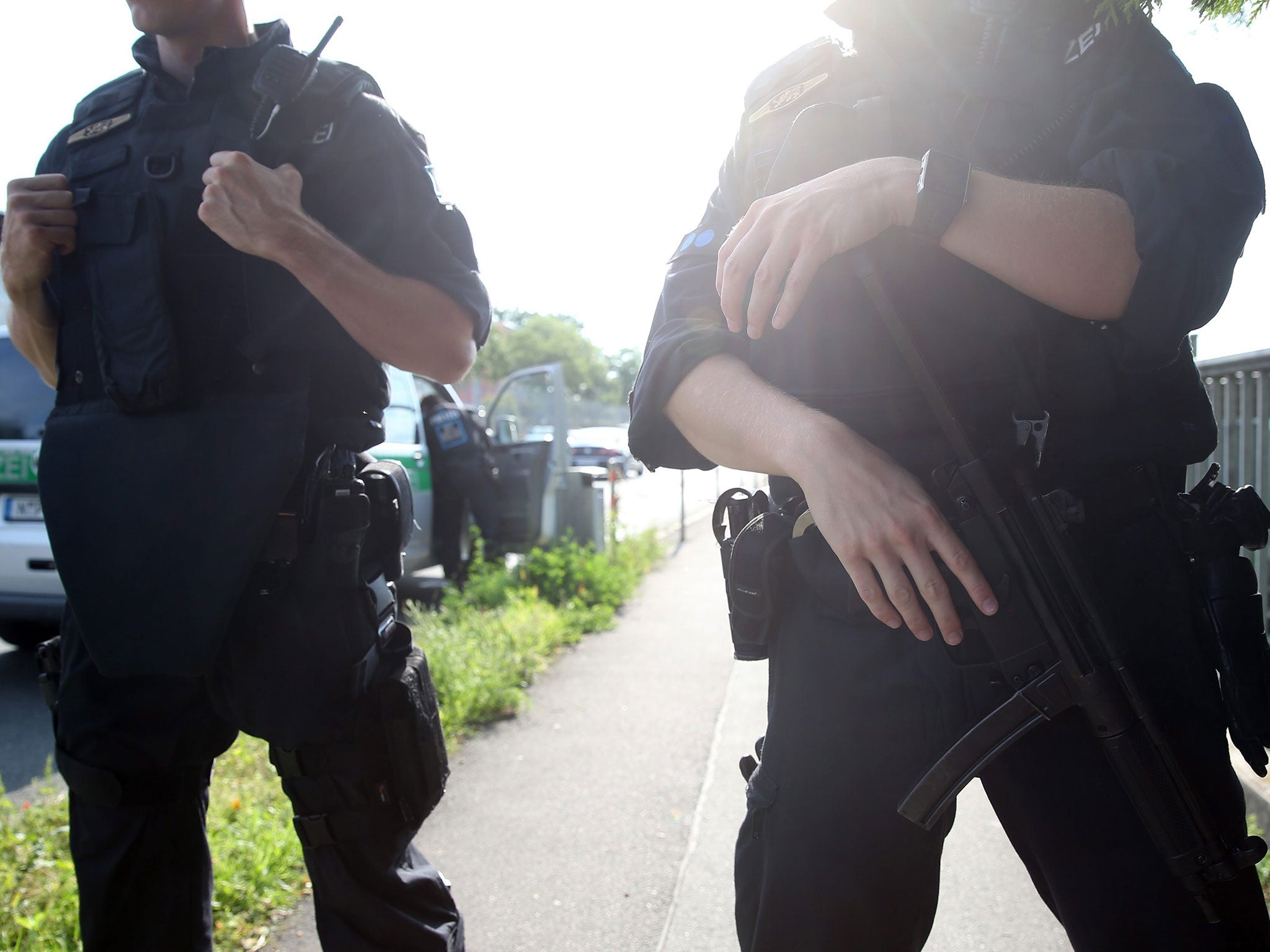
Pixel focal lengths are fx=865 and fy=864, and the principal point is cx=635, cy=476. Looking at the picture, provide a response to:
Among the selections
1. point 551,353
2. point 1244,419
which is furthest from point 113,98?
point 551,353

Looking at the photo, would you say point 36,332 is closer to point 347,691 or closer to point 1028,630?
point 347,691

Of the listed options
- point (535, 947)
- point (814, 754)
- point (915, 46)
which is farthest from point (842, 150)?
point (535, 947)

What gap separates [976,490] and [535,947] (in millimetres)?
1814

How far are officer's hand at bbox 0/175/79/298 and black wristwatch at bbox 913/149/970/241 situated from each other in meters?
1.45

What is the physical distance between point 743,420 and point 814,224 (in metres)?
0.25

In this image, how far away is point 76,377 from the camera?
158 cm

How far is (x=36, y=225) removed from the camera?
4.98 ft

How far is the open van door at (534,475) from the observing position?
6430mm

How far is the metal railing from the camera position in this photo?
313 cm

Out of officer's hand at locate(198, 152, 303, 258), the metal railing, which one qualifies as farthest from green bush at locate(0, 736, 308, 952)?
the metal railing

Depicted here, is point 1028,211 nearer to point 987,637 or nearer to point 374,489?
point 987,637

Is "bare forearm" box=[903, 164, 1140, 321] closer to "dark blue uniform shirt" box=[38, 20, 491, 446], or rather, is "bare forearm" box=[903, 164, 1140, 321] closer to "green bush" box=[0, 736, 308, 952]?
"dark blue uniform shirt" box=[38, 20, 491, 446]

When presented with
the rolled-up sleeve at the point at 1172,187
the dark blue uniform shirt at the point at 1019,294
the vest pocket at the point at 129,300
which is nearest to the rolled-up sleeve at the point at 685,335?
the dark blue uniform shirt at the point at 1019,294

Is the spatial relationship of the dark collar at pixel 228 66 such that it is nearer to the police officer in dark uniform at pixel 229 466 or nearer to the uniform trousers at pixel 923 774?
the police officer in dark uniform at pixel 229 466
